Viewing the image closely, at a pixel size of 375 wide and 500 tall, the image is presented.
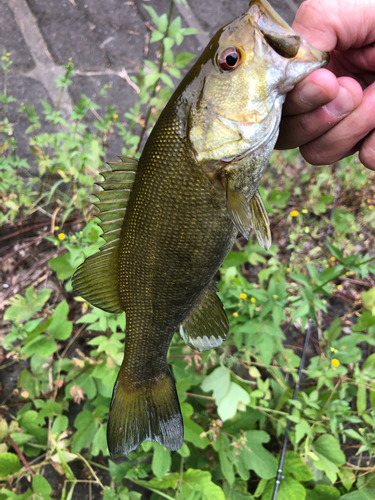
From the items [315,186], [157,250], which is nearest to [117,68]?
[315,186]

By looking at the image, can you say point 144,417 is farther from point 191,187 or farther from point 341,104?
point 341,104

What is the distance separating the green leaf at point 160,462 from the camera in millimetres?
1372

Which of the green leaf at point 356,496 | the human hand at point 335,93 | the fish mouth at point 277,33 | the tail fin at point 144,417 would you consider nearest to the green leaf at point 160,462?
the tail fin at point 144,417

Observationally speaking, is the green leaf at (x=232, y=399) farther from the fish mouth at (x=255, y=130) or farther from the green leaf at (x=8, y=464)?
the fish mouth at (x=255, y=130)

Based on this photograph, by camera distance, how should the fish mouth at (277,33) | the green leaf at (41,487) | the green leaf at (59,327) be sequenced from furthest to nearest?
1. the green leaf at (59,327)
2. the green leaf at (41,487)
3. the fish mouth at (277,33)

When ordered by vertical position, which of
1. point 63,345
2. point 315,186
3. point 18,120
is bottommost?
point 63,345

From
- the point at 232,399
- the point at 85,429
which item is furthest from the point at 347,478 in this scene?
the point at 85,429

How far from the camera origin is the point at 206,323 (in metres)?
1.24

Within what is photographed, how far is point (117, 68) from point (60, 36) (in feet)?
1.82

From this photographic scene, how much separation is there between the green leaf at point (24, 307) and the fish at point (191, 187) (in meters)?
0.53

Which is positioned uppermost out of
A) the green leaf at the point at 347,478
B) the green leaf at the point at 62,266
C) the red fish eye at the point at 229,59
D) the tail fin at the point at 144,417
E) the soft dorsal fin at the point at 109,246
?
the red fish eye at the point at 229,59

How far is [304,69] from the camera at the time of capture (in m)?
0.94

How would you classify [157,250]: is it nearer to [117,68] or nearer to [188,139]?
[188,139]

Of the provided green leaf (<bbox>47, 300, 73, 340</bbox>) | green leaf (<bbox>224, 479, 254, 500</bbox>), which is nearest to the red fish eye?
green leaf (<bbox>47, 300, 73, 340</bbox>)
